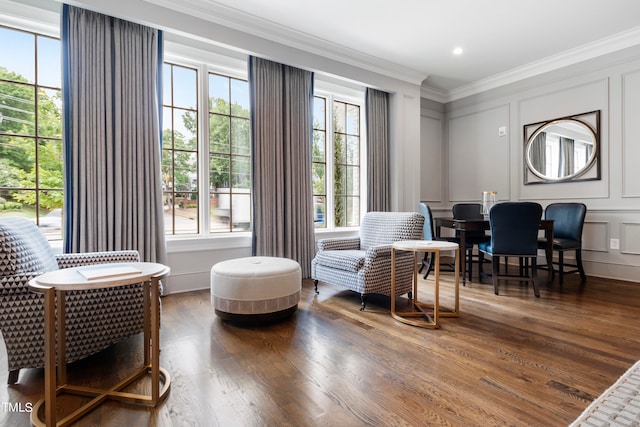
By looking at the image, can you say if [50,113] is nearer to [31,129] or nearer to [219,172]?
[31,129]

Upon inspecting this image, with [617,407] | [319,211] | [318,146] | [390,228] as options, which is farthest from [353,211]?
[617,407]

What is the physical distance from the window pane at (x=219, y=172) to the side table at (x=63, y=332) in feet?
7.01

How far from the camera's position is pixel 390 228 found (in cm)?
323

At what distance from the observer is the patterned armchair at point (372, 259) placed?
9.27 feet

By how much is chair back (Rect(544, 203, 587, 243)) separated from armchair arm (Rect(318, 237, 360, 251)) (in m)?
2.38

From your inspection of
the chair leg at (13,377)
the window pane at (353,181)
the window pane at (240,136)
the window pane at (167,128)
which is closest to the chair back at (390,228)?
the window pane at (353,181)

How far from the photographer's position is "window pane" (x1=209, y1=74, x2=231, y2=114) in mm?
3725

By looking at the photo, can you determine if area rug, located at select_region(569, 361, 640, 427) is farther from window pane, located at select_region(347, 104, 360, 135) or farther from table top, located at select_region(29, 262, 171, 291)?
window pane, located at select_region(347, 104, 360, 135)

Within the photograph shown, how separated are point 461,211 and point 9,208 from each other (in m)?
5.09

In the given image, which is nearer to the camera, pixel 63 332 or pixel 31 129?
pixel 63 332

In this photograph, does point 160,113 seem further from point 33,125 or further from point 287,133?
point 287,133

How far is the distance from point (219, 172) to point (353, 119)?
2238 mm

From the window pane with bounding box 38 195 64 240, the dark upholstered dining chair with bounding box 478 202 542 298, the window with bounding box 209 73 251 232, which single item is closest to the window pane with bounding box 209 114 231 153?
the window with bounding box 209 73 251 232

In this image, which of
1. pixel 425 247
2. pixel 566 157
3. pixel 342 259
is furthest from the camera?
pixel 566 157
